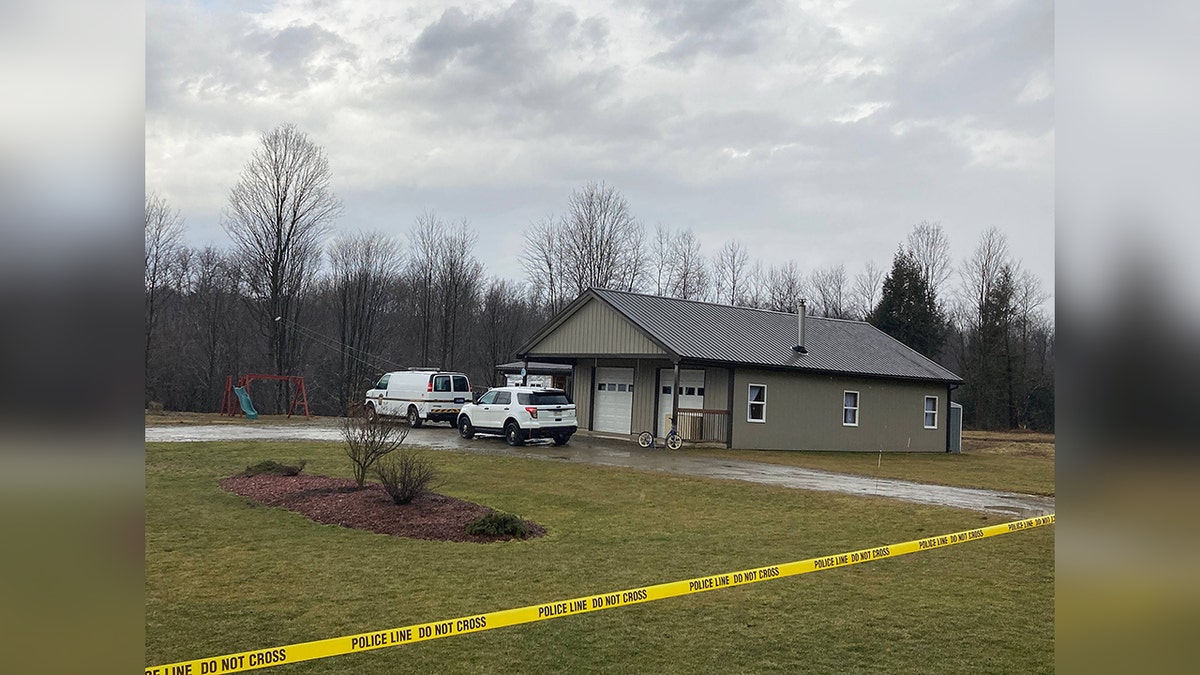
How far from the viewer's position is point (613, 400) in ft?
105

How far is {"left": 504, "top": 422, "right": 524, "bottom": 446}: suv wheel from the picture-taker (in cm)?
2580

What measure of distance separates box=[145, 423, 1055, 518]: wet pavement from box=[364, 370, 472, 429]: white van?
0.65m

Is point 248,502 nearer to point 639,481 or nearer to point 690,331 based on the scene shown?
point 639,481

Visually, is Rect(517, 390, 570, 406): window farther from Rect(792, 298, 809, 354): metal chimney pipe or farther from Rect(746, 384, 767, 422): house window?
Rect(792, 298, 809, 354): metal chimney pipe

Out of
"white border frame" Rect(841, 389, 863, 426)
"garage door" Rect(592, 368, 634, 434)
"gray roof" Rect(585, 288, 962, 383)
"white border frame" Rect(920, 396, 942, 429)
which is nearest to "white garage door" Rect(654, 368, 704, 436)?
"gray roof" Rect(585, 288, 962, 383)

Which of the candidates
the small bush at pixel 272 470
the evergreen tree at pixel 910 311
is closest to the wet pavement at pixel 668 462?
the small bush at pixel 272 470

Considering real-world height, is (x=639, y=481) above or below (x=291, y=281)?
below

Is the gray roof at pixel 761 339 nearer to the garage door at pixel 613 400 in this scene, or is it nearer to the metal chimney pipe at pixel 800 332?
the metal chimney pipe at pixel 800 332

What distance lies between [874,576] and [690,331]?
2060 cm

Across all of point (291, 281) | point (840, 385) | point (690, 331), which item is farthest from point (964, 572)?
point (291, 281)

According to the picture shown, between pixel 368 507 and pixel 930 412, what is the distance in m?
27.6

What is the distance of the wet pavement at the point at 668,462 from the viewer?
17656mm
